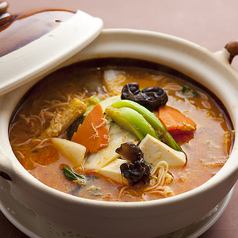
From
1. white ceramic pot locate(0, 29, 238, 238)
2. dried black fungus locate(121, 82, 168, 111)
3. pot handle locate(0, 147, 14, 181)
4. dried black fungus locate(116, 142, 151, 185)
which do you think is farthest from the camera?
dried black fungus locate(121, 82, 168, 111)

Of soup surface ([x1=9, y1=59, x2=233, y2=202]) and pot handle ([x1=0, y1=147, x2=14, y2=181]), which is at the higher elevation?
pot handle ([x1=0, y1=147, x2=14, y2=181])

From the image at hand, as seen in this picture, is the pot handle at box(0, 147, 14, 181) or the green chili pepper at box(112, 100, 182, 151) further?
the green chili pepper at box(112, 100, 182, 151)

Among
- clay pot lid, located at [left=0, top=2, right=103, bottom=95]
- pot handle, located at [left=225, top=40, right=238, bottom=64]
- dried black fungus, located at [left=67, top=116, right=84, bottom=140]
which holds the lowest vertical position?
dried black fungus, located at [left=67, top=116, right=84, bottom=140]

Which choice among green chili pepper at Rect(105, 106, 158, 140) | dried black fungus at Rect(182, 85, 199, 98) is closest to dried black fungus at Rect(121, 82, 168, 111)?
green chili pepper at Rect(105, 106, 158, 140)

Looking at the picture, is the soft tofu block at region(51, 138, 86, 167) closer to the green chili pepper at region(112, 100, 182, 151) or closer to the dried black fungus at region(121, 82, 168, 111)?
the green chili pepper at region(112, 100, 182, 151)

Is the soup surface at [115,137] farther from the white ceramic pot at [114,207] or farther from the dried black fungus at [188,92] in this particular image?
the white ceramic pot at [114,207]

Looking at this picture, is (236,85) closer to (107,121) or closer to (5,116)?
(107,121)

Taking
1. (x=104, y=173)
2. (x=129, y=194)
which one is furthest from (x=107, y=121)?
(x=129, y=194)
